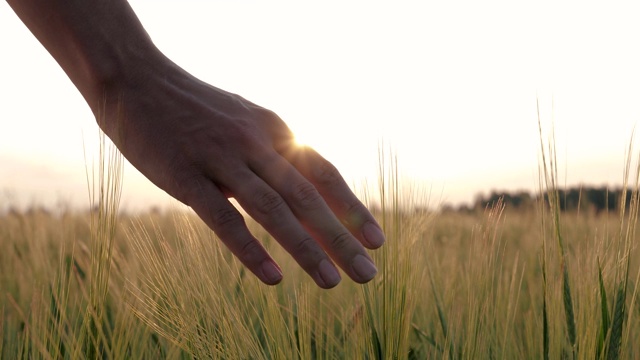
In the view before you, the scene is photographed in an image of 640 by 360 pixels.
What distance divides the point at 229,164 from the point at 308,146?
0.22 m

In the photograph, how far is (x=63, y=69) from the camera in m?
1.41

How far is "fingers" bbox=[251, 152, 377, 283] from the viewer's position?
1146 millimetres

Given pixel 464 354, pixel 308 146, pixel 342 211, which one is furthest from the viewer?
pixel 308 146

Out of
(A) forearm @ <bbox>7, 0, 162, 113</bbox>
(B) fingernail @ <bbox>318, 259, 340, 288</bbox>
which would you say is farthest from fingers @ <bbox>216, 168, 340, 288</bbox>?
(A) forearm @ <bbox>7, 0, 162, 113</bbox>

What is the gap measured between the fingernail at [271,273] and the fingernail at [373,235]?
16cm

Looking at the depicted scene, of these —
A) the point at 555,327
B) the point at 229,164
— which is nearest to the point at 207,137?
the point at 229,164

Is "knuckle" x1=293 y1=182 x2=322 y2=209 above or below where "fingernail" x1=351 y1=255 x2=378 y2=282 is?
above

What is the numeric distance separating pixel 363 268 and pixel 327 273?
62 mm

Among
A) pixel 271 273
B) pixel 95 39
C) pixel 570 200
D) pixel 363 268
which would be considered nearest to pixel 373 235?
pixel 363 268

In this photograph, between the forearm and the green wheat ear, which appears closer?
the green wheat ear

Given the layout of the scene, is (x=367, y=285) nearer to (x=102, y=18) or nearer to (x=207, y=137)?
(x=207, y=137)

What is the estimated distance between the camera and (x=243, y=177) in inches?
47.9

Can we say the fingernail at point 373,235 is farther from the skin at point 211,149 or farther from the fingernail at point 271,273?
the fingernail at point 271,273

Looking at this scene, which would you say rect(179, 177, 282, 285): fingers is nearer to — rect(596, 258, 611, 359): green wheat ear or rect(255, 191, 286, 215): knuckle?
rect(255, 191, 286, 215): knuckle
